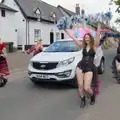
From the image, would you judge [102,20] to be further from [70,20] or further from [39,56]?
[39,56]

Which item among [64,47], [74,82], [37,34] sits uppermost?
[64,47]

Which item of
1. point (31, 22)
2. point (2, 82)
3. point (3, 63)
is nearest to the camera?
point (3, 63)

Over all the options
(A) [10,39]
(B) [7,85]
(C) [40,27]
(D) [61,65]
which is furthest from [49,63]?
(C) [40,27]

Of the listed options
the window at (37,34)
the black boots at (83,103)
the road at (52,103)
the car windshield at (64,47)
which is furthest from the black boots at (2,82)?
the window at (37,34)

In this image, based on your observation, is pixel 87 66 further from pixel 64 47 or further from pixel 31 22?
pixel 31 22

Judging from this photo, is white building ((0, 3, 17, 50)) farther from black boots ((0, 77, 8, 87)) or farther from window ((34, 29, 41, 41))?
black boots ((0, 77, 8, 87))

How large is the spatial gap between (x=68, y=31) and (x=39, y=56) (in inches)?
107

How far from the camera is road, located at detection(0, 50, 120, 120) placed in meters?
6.66

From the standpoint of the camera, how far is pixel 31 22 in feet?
135

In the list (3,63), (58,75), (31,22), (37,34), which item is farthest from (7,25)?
(58,75)

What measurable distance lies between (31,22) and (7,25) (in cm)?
591

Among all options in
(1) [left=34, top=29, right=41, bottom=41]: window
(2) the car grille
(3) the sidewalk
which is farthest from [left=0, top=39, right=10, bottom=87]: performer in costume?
(1) [left=34, top=29, right=41, bottom=41]: window

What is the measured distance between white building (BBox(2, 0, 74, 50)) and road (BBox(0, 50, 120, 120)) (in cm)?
2988

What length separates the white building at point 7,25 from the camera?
34.6 metres
